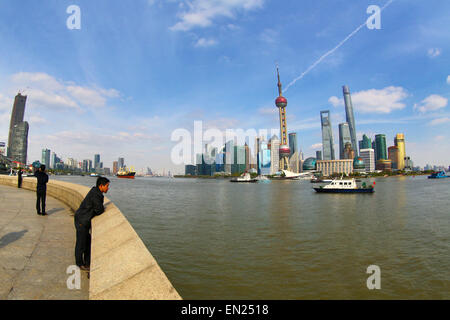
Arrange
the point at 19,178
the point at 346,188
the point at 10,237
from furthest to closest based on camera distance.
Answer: the point at 346,188, the point at 19,178, the point at 10,237

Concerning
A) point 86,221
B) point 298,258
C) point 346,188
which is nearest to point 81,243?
point 86,221

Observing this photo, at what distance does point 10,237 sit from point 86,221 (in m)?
4.11

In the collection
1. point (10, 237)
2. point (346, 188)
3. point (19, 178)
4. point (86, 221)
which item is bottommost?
point (346, 188)

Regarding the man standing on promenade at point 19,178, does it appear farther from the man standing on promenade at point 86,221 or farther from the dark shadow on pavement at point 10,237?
the man standing on promenade at point 86,221

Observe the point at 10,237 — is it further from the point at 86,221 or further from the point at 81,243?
the point at 86,221

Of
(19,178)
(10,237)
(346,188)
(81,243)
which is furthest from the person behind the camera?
(346,188)

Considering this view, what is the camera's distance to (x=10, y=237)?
805 centimetres

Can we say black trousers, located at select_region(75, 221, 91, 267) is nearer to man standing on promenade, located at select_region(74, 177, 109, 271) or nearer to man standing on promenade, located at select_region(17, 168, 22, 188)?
man standing on promenade, located at select_region(74, 177, 109, 271)

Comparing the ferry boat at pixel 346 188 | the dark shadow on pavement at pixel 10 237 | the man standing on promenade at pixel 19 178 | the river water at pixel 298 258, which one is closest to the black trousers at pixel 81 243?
the dark shadow on pavement at pixel 10 237

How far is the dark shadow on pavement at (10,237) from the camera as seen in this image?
7433 millimetres

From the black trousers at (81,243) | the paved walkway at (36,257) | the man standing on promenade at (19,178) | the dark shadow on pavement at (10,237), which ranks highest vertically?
the man standing on promenade at (19,178)
